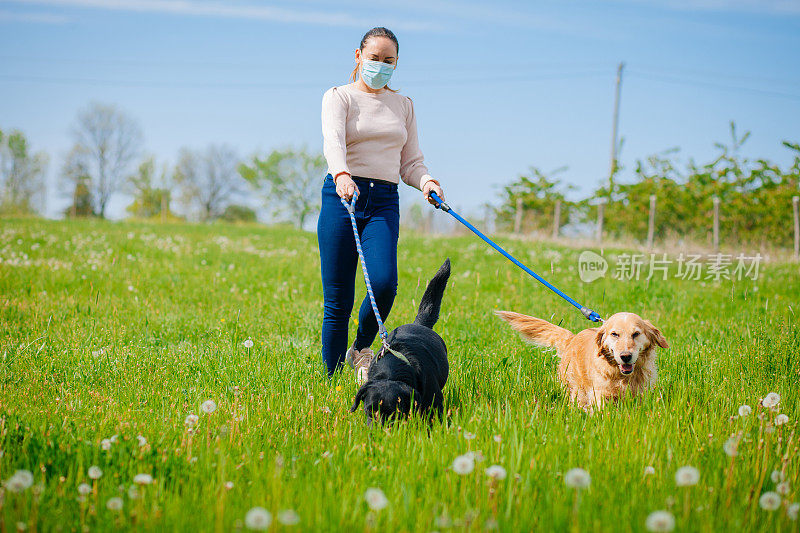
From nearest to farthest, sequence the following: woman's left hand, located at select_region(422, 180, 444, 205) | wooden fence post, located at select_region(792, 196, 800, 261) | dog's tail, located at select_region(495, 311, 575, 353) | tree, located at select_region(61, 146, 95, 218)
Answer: woman's left hand, located at select_region(422, 180, 444, 205) < dog's tail, located at select_region(495, 311, 575, 353) < wooden fence post, located at select_region(792, 196, 800, 261) < tree, located at select_region(61, 146, 95, 218)

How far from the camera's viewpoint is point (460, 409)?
149 inches

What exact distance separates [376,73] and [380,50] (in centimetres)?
15

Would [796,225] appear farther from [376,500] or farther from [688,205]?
[376,500]

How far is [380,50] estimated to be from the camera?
404 centimetres

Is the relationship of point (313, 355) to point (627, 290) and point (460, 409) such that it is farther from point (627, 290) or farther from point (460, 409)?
point (627, 290)

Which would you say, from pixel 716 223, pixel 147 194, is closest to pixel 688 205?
pixel 716 223

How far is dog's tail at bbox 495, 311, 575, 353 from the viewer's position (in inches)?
194

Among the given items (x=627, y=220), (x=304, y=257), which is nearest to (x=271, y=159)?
(x=627, y=220)

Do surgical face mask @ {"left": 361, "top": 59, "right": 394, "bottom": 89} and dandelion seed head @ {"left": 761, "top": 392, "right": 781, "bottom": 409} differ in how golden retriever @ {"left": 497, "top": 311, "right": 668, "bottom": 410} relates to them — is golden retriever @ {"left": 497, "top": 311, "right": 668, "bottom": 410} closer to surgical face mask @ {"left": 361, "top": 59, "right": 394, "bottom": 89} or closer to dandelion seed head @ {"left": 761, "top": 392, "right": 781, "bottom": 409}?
dandelion seed head @ {"left": 761, "top": 392, "right": 781, "bottom": 409}

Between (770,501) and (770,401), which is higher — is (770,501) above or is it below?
below

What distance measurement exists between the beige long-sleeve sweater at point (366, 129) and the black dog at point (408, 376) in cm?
88

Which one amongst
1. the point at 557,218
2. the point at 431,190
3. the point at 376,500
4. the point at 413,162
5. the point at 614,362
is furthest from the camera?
the point at 557,218

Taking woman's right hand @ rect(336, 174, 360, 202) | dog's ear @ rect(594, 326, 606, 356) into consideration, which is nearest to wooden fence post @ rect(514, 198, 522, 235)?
dog's ear @ rect(594, 326, 606, 356)

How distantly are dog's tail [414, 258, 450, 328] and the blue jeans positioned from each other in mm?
244
